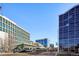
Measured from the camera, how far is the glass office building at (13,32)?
16.6 feet

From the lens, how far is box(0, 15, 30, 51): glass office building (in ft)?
16.6

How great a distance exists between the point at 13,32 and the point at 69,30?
1001 mm

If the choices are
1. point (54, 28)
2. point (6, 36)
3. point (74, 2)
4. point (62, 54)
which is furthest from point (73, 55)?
point (6, 36)

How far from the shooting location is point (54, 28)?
16.8 feet

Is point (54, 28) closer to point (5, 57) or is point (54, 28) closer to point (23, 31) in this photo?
point (23, 31)

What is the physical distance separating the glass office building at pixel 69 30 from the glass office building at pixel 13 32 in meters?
0.61

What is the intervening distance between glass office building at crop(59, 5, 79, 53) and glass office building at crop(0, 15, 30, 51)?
0.61 metres

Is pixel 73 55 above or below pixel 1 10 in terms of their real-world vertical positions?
below

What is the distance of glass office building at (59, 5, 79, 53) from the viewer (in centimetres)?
505

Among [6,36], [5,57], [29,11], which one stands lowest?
[5,57]

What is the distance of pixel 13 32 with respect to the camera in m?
5.17

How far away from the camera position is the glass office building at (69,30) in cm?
505

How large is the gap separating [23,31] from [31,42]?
0.80ft

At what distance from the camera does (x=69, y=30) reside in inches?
202
